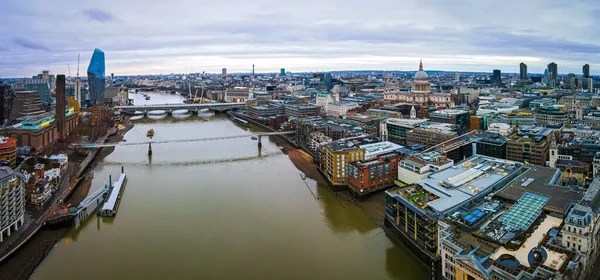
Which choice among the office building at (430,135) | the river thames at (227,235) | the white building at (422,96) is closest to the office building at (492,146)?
the office building at (430,135)

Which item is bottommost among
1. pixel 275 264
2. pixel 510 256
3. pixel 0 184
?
pixel 275 264

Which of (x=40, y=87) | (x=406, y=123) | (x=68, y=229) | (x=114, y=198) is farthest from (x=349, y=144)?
(x=40, y=87)

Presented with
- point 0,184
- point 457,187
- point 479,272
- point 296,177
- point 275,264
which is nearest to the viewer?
point 479,272

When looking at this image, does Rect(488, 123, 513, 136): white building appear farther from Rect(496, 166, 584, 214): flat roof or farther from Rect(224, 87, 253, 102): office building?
Rect(224, 87, 253, 102): office building

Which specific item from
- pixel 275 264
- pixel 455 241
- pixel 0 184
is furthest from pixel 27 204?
pixel 455 241

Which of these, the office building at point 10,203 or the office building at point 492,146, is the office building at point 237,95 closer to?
the office building at point 492,146

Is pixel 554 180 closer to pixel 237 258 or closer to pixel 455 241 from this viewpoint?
pixel 455 241

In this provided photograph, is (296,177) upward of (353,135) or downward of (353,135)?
downward

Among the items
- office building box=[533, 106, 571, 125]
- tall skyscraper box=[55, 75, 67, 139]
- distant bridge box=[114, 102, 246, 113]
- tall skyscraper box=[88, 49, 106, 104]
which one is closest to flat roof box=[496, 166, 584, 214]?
office building box=[533, 106, 571, 125]
